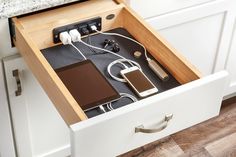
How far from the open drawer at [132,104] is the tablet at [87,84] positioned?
0.06 m

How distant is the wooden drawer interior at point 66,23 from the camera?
1031mm

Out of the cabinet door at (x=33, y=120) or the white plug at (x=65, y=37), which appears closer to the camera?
the white plug at (x=65, y=37)

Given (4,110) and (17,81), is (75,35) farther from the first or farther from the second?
(4,110)

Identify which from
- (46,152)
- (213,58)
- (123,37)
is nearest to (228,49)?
(213,58)

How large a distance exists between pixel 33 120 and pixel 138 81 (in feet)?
1.58

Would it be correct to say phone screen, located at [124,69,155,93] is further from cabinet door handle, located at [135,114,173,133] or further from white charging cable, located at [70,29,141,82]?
cabinet door handle, located at [135,114,173,133]

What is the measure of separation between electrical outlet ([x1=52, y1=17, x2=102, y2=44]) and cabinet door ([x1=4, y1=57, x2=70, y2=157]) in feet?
0.45

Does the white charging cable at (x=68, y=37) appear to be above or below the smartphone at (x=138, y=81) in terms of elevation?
above

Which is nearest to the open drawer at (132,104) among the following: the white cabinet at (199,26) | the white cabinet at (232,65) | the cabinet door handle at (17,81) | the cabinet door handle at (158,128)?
the cabinet door handle at (158,128)

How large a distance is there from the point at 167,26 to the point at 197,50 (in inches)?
8.9

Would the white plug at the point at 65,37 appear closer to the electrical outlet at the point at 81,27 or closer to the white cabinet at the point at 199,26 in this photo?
the electrical outlet at the point at 81,27

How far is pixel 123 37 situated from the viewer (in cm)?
130

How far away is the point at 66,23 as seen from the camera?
4.09ft

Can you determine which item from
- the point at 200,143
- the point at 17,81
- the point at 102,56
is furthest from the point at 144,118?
the point at 200,143
